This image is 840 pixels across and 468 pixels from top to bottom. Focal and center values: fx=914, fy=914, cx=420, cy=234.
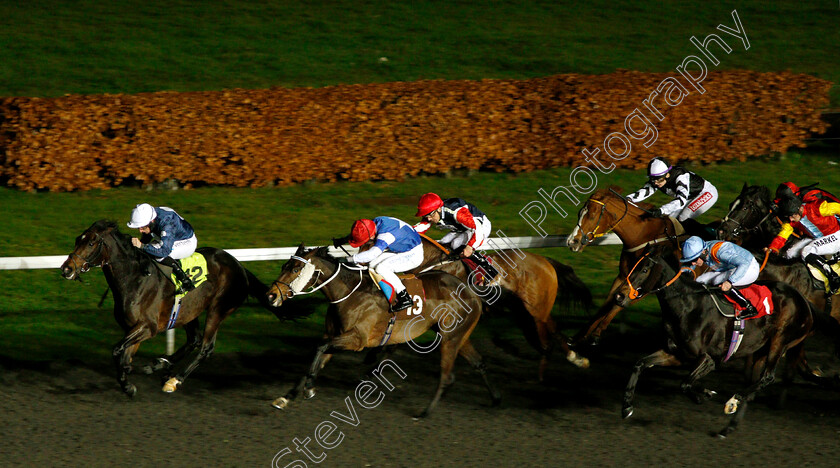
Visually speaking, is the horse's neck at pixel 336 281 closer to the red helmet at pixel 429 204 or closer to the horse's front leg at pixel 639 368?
the red helmet at pixel 429 204

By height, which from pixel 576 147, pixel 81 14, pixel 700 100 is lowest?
pixel 81 14

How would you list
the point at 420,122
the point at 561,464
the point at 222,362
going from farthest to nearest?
the point at 420,122
the point at 222,362
the point at 561,464

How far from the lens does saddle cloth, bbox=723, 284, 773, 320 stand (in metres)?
6.72

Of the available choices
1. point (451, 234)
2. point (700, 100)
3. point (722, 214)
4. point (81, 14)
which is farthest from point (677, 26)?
point (451, 234)

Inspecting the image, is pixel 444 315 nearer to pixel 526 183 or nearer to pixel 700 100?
pixel 526 183

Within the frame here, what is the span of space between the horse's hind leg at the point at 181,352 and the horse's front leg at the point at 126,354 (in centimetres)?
33

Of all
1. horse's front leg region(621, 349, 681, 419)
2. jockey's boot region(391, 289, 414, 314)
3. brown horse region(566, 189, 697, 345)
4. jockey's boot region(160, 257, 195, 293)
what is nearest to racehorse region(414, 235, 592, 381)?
brown horse region(566, 189, 697, 345)

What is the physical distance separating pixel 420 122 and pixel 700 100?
418 centimetres

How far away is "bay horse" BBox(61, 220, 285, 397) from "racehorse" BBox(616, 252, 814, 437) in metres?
3.34

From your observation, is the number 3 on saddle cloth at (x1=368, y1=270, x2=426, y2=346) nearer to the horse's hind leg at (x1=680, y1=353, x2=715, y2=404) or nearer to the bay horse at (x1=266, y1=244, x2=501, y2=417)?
the bay horse at (x1=266, y1=244, x2=501, y2=417)

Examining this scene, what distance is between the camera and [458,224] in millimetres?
8086

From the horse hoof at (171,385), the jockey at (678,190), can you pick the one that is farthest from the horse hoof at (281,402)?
the jockey at (678,190)

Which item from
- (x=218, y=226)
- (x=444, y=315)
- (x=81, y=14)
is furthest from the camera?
(x=81, y=14)

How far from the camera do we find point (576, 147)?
13719 mm
